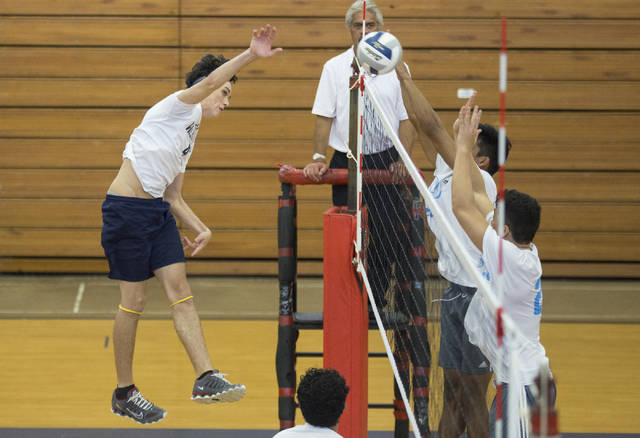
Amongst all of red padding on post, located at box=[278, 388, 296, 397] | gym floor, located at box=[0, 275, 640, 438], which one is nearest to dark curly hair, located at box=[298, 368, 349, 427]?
red padding on post, located at box=[278, 388, 296, 397]

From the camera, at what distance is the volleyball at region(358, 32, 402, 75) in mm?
2975

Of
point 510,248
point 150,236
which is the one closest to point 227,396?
point 150,236

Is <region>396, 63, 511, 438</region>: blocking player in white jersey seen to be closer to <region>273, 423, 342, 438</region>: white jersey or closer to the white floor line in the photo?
<region>273, 423, 342, 438</region>: white jersey

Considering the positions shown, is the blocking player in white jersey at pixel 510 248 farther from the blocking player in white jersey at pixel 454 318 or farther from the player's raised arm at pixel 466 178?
the blocking player in white jersey at pixel 454 318

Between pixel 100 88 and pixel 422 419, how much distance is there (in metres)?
4.93

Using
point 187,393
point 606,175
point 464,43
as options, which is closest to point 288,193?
point 187,393

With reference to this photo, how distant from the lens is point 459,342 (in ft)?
10.7

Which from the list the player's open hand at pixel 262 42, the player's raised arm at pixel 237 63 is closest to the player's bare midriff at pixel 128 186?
the player's raised arm at pixel 237 63

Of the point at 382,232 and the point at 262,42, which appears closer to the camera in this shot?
the point at 262,42

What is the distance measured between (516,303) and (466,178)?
1.55 feet

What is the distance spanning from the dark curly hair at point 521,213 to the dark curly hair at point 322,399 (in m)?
0.73

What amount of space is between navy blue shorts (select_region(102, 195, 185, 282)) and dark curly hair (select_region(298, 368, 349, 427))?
3.84 ft

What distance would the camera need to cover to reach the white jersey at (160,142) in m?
3.53

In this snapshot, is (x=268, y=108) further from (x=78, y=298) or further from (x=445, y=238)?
(x=445, y=238)
